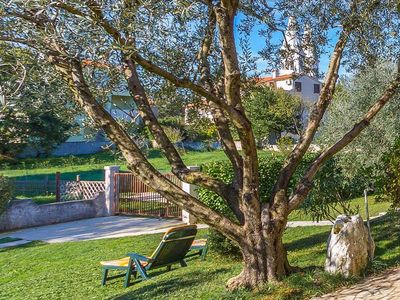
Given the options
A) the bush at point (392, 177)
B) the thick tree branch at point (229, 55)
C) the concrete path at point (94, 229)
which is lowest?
the concrete path at point (94, 229)

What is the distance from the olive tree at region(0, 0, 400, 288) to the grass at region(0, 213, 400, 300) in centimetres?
40

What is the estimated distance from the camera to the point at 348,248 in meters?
5.93

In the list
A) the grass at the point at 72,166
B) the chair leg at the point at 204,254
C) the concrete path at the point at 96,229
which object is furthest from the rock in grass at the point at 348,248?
the grass at the point at 72,166

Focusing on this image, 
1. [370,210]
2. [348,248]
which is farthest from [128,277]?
[370,210]

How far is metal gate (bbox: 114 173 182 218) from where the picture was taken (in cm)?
1719

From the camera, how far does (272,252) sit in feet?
18.9

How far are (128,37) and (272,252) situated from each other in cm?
282

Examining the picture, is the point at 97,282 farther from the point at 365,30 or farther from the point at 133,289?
the point at 365,30

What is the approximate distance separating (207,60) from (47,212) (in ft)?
37.8

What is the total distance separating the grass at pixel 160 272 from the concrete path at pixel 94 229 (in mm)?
1411

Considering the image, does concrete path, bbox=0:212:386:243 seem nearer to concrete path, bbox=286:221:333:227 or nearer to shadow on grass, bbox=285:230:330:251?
concrete path, bbox=286:221:333:227

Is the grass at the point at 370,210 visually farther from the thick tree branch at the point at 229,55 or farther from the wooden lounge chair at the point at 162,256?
the thick tree branch at the point at 229,55

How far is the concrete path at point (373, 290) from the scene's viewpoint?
16.8 feet

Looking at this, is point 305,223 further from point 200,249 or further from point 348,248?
point 348,248
